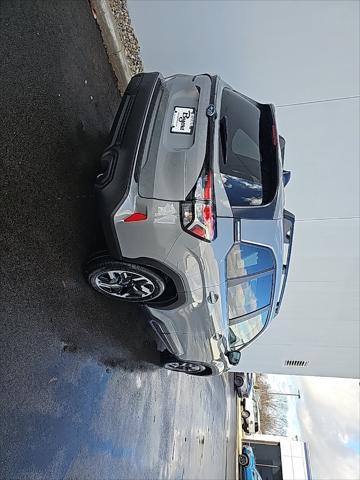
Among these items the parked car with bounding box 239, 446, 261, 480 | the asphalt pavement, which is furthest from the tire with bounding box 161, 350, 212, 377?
the parked car with bounding box 239, 446, 261, 480

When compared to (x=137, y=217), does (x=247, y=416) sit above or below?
below

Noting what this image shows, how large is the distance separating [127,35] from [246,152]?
2334 millimetres

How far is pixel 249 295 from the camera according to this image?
3.78 metres

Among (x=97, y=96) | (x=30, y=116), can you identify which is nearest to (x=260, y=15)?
(x=97, y=96)

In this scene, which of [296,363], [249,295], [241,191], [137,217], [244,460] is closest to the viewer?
[137,217]

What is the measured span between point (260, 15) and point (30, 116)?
267 centimetres

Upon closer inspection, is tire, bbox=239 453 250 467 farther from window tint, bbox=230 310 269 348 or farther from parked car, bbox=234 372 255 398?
window tint, bbox=230 310 269 348

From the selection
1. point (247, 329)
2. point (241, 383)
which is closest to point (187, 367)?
point (247, 329)

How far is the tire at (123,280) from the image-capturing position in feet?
10.3

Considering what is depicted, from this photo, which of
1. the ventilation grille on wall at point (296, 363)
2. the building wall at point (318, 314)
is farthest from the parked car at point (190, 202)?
the ventilation grille on wall at point (296, 363)

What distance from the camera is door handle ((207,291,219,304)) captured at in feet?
11.1

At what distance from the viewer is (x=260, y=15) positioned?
165 inches

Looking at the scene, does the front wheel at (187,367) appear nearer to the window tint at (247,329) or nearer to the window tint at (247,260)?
the window tint at (247,329)

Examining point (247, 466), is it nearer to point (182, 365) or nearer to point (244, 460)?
point (244, 460)
